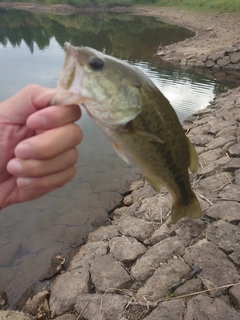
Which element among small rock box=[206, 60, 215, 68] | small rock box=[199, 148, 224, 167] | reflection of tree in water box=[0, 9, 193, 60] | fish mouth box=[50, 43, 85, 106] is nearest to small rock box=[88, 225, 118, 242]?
small rock box=[199, 148, 224, 167]

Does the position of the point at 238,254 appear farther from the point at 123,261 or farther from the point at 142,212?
the point at 142,212

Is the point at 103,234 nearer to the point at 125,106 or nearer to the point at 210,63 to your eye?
the point at 125,106

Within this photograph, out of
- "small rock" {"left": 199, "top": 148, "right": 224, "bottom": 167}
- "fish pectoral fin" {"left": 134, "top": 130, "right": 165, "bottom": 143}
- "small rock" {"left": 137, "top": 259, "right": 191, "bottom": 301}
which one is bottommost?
"small rock" {"left": 199, "top": 148, "right": 224, "bottom": 167}

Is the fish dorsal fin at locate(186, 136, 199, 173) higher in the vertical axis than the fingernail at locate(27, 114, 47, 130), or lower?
lower

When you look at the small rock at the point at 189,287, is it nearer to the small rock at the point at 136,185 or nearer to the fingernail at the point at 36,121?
the fingernail at the point at 36,121

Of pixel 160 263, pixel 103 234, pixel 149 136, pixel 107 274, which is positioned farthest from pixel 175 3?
pixel 149 136

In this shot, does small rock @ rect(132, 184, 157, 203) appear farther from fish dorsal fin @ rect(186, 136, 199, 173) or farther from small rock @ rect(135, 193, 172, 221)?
fish dorsal fin @ rect(186, 136, 199, 173)

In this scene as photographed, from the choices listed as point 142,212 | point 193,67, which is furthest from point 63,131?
point 193,67

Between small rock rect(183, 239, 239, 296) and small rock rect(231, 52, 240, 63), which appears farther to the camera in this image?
small rock rect(231, 52, 240, 63)
